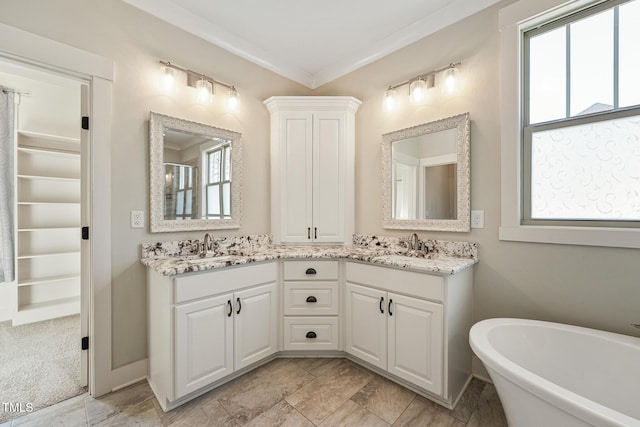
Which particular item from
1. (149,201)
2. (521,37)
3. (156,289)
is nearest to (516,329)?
(521,37)

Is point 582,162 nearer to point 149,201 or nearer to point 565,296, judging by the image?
point 565,296

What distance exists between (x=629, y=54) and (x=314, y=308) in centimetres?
255

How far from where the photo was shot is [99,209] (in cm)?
178

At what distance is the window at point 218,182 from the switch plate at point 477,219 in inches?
78.5

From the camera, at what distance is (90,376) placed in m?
1.78

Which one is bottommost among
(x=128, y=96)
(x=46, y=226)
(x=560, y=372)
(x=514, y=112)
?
(x=560, y=372)

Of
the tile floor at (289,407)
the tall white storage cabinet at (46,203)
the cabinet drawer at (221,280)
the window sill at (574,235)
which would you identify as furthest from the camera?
the tall white storage cabinet at (46,203)

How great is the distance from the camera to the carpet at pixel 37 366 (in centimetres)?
170

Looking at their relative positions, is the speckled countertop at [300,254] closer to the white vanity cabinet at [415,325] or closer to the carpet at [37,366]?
the white vanity cabinet at [415,325]

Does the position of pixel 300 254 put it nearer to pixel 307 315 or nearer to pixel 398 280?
pixel 307 315

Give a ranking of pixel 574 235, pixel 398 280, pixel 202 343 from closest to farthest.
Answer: pixel 574 235
pixel 202 343
pixel 398 280

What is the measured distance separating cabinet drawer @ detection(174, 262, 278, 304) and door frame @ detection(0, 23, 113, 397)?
60cm

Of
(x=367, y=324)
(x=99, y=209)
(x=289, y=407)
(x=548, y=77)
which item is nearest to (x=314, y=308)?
(x=367, y=324)

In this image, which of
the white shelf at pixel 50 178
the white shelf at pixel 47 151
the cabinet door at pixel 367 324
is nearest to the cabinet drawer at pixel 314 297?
the cabinet door at pixel 367 324
